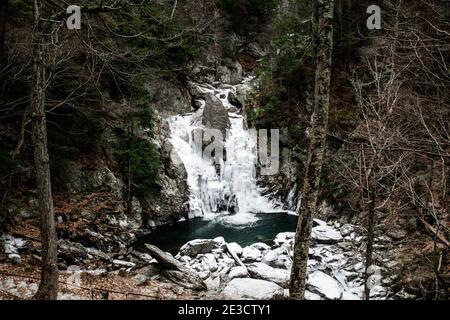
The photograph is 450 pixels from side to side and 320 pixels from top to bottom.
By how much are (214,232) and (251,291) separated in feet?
24.7

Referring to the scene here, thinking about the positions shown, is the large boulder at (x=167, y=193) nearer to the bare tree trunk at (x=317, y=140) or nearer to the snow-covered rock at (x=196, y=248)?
the snow-covered rock at (x=196, y=248)

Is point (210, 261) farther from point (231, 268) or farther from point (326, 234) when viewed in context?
point (326, 234)

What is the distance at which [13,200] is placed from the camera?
13.2 m

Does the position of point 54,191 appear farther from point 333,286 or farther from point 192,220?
point 333,286

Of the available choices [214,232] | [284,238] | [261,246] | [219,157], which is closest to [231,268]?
[261,246]

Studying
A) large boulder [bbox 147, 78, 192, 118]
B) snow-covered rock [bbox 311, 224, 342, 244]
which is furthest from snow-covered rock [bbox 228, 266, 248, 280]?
large boulder [bbox 147, 78, 192, 118]

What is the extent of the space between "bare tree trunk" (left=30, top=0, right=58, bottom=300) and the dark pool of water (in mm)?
8880

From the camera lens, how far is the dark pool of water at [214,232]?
53.2 feet

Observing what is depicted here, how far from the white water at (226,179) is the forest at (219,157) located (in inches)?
3.7

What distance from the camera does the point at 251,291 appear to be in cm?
1009

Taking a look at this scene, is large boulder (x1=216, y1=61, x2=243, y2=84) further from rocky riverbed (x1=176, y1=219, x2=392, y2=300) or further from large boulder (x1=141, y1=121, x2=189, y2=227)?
rocky riverbed (x1=176, y1=219, x2=392, y2=300)

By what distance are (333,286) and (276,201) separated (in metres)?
10.2

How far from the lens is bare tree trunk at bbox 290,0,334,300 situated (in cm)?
545
